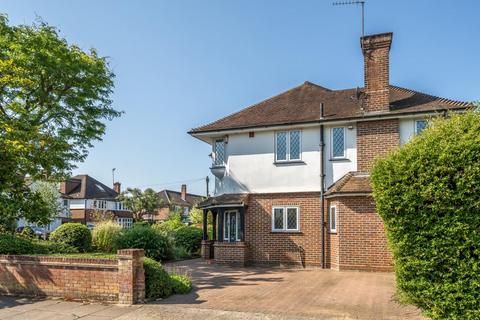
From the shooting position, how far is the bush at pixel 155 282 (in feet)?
29.7

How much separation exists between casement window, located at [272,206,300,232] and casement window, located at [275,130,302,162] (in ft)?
6.86

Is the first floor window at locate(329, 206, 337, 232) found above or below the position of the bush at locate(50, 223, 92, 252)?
above

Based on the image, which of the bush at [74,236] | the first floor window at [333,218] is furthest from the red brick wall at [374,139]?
the bush at [74,236]

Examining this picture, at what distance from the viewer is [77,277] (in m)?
9.27

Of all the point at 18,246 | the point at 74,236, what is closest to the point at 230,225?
the point at 74,236

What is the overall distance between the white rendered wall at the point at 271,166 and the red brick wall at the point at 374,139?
285 mm

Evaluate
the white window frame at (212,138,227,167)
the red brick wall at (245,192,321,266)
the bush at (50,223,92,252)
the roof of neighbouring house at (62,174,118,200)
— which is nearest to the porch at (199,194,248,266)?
the red brick wall at (245,192,321,266)

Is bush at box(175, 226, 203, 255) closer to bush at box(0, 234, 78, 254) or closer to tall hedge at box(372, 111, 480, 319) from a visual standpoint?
bush at box(0, 234, 78, 254)

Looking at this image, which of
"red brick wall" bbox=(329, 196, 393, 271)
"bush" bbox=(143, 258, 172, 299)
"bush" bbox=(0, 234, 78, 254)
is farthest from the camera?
"red brick wall" bbox=(329, 196, 393, 271)

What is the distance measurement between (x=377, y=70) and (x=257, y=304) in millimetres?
A: 10636

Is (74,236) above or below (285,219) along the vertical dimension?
below

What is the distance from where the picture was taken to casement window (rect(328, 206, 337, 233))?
1491 cm

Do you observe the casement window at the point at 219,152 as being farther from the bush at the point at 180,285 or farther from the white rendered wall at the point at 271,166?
the bush at the point at 180,285

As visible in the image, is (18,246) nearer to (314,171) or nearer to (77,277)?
(77,277)
